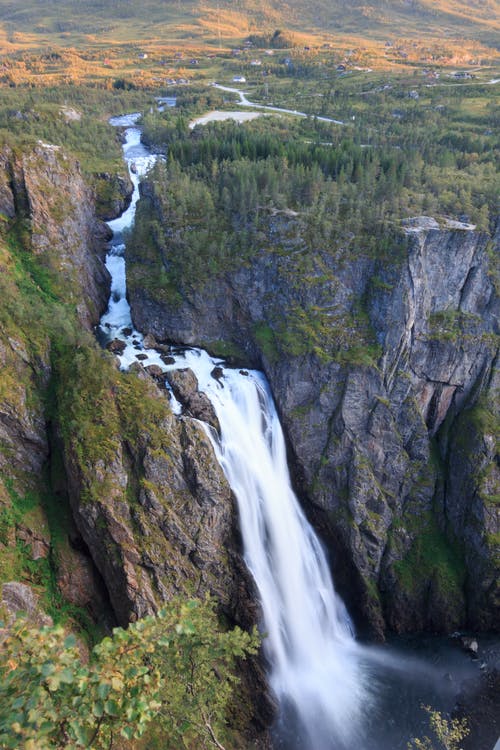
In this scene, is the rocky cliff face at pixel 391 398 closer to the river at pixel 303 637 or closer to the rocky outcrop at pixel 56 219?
the river at pixel 303 637

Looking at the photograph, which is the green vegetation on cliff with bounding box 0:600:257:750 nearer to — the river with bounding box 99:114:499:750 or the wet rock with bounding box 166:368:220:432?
the river with bounding box 99:114:499:750

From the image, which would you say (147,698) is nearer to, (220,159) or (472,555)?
(472,555)

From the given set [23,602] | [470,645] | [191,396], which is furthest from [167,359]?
[470,645]

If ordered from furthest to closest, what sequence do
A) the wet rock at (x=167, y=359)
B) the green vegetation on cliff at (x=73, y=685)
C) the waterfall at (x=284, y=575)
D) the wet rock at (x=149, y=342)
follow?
1. the wet rock at (x=149, y=342)
2. the wet rock at (x=167, y=359)
3. the waterfall at (x=284, y=575)
4. the green vegetation on cliff at (x=73, y=685)

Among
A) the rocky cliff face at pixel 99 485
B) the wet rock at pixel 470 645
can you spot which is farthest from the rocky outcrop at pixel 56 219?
the wet rock at pixel 470 645

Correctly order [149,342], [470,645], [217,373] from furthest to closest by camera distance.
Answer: [149,342] → [217,373] → [470,645]

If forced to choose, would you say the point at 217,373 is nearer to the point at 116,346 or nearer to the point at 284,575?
the point at 116,346

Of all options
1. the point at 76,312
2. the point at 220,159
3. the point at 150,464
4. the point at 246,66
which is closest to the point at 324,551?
the point at 150,464
